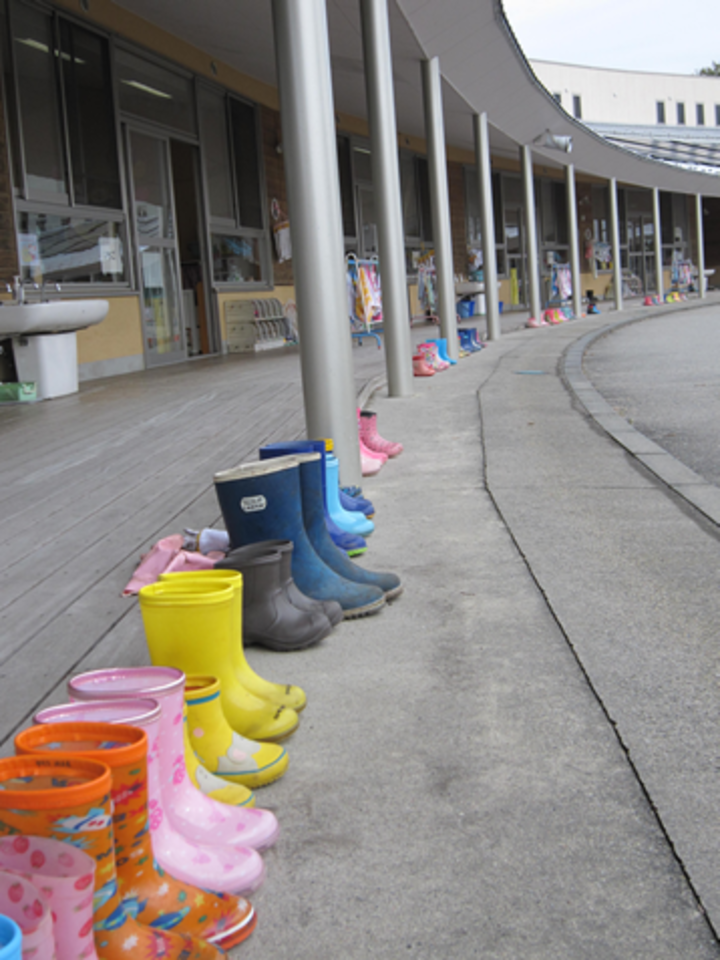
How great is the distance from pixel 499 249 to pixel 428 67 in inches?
620

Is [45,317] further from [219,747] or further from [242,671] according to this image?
[219,747]

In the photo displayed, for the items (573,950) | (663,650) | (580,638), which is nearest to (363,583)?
(580,638)

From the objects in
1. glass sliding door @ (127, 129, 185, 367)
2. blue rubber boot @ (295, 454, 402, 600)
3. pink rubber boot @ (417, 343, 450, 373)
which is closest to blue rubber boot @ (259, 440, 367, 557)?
blue rubber boot @ (295, 454, 402, 600)

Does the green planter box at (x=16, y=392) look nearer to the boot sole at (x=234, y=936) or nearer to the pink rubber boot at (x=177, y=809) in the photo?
the pink rubber boot at (x=177, y=809)

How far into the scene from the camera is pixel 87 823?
3.88 feet

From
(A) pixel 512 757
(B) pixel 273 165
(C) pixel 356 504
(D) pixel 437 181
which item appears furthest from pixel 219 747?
(B) pixel 273 165

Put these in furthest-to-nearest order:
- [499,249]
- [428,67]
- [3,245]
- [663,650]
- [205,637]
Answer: [499,249] → [428,67] → [3,245] → [663,650] → [205,637]

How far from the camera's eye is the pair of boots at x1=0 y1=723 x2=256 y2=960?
46.0 inches

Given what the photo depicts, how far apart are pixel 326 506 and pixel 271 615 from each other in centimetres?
92

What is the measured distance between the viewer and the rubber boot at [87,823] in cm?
117

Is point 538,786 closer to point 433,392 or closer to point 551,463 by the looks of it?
point 551,463

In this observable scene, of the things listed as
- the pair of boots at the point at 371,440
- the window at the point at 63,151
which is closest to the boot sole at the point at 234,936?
the pair of boots at the point at 371,440

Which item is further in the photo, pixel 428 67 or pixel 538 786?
pixel 428 67

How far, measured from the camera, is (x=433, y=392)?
847 cm
